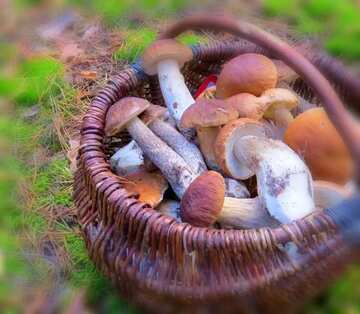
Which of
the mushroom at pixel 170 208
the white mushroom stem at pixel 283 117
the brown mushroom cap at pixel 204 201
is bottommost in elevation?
the mushroom at pixel 170 208

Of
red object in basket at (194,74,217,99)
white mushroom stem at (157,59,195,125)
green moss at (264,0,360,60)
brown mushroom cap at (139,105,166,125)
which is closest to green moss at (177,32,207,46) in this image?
green moss at (264,0,360,60)

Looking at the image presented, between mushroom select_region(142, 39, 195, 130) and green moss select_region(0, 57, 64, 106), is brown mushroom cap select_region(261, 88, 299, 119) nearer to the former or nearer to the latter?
mushroom select_region(142, 39, 195, 130)

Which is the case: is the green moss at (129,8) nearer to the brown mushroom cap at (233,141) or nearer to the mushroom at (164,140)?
the mushroom at (164,140)

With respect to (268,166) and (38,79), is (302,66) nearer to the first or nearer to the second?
(268,166)

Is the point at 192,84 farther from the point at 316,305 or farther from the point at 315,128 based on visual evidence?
the point at 316,305

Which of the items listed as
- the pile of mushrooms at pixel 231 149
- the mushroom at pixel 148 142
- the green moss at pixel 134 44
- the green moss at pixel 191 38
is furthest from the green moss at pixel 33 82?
the mushroom at pixel 148 142

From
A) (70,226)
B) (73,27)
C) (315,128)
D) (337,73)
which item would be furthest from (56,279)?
(73,27)
